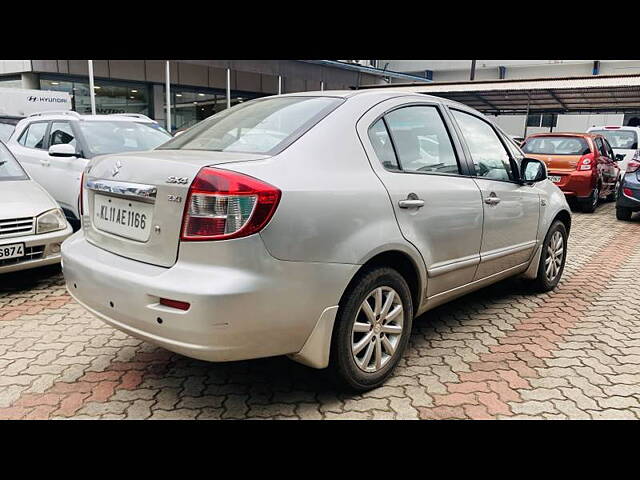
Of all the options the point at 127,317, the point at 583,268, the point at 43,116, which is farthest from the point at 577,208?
the point at 127,317

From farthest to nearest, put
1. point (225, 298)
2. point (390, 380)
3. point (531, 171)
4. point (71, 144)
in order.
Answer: point (71, 144) → point (531, 171) → point (390, 380) → point (225, 298)

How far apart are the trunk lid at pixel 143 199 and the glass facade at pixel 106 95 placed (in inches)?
687

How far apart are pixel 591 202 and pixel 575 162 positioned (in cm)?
97

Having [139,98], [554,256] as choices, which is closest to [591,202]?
[554,256]

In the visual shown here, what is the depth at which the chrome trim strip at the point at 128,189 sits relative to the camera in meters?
2.40

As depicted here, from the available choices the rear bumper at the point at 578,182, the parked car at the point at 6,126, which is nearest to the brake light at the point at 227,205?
the parked car at the point at 6,126

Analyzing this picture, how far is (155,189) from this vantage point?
2.38m

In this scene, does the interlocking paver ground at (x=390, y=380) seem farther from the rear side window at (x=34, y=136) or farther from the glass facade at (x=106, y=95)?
the glass facade at (x=106, y=95)

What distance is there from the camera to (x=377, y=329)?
2799mm

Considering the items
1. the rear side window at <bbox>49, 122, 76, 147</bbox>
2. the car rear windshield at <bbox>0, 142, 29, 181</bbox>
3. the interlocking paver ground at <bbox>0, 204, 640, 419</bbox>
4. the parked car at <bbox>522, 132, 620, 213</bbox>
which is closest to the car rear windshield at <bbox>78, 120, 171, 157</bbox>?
the rear side window at <bbox>49, 122, 76, 147</bbox>

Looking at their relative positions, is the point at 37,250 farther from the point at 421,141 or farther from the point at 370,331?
the point at 421,141

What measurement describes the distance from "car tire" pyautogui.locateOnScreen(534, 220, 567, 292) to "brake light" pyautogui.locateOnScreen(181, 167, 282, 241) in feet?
10.5

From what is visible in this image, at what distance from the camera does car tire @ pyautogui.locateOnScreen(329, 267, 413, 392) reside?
2590mm

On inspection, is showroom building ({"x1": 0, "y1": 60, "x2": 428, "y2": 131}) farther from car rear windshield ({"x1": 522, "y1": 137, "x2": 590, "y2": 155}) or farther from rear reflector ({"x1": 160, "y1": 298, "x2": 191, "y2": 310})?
rear reflector ({"x1": 160, "y1": 298, "x2": 191, "y2": 310})
